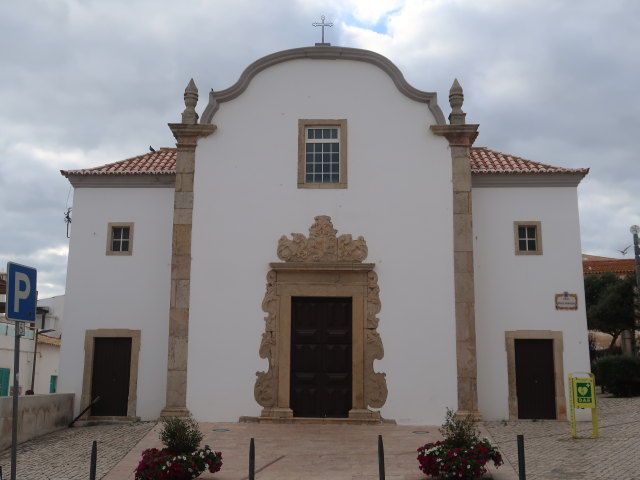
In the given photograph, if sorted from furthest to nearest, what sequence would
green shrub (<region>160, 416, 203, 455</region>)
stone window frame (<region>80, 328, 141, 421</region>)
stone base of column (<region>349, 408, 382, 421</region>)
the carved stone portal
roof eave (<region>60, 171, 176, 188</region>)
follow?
roof eave (<region>60, 171, 176, 188</region>) → stone window frame (<region>80, 328, 141, 421</region>) → the carved stone portal → stone base of column (<region>349, 408, 382, 421</region>) → green shrub (<region>160, 416, 203, 455</region>)

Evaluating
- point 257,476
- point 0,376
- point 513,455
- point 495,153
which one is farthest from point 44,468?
point 0,376

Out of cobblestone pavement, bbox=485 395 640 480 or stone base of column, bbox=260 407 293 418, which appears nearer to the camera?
cobblestone pavement, bbox=485 395 640 480

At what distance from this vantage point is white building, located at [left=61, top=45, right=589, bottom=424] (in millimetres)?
13906

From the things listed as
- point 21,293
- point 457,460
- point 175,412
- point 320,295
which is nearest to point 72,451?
point 175,412

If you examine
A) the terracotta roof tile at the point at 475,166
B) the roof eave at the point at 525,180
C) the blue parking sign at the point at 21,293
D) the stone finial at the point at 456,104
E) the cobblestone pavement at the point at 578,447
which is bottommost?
the cobblestone pavement at the point at 578,447

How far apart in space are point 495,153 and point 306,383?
7572 millimetres

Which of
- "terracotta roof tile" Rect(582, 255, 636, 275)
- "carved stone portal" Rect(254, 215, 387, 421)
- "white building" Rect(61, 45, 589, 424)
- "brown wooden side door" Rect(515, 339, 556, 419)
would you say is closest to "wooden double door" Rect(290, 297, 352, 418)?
"white building" Rect(61, 45, 589, 424)

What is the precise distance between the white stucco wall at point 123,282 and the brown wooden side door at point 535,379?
800 centimetres

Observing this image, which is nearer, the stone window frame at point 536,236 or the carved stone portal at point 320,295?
the carved stone portal at point 320,295

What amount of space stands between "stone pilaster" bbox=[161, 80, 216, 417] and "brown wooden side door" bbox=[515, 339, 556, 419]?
7328mm

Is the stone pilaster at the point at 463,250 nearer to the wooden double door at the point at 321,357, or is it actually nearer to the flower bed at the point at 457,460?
the wooden double door at the point at 321,357

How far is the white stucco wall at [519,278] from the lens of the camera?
1464 cm

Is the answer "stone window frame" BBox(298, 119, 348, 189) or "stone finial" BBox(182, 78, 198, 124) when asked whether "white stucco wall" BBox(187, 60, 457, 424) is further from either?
"stone finial" BBox(182, 78, 198, 124)

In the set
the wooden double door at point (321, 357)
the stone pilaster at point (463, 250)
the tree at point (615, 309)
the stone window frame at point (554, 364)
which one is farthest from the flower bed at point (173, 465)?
the tree at point (615, 309)
